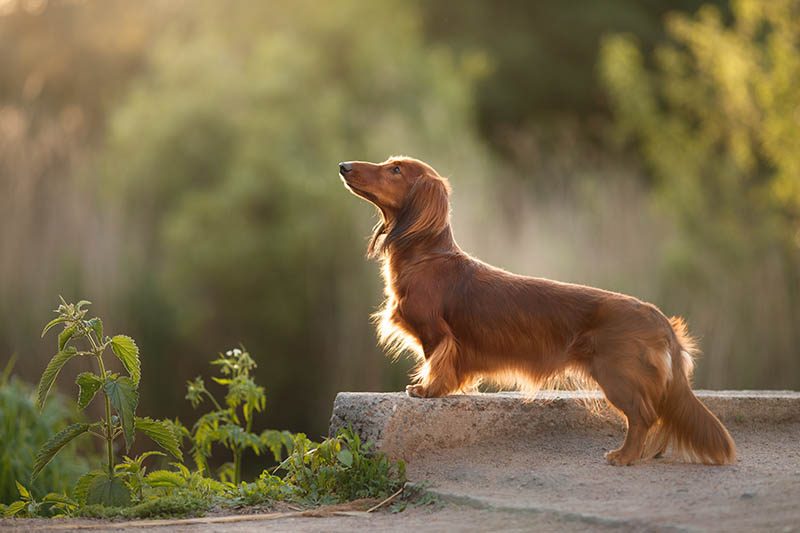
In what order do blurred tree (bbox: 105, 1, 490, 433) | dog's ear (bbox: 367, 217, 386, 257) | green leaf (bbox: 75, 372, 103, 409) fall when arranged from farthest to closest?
blurred tree (bbox: 105, 1, 490, 433), dog's ear (bbox: 367, 217, 386, 257), green leaf (bbox: 75, 372, 103, 409)

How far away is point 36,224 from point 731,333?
6.85 metres

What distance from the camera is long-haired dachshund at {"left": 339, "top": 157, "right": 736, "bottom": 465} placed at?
418 centimetres

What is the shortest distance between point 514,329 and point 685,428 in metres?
0.85

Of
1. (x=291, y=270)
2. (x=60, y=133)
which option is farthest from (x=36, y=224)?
Result: (x=291, y=270)

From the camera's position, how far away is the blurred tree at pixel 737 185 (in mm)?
9513

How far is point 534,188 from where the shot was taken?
12.8 meters

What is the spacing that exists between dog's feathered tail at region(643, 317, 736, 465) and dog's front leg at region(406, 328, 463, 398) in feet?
3.02

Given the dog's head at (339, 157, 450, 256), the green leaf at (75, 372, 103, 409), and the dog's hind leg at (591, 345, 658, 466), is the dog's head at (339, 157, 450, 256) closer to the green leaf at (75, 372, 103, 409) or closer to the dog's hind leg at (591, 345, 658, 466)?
the dog's hind leg at (591, 345, 658, 466)

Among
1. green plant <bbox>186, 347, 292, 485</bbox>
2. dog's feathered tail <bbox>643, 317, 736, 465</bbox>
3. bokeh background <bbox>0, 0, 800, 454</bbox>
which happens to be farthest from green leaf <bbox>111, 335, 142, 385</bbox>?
bokeh background <bbox>0, 0, 800, 454</bbox>

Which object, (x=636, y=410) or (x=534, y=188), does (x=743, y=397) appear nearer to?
(x=636, y=410)

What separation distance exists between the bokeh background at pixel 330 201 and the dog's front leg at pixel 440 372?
5.14 m

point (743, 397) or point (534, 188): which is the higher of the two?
point (534, 188)

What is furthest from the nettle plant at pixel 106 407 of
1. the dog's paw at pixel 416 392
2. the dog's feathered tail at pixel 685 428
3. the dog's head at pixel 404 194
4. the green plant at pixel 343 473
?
the dog's feathered tail at pixel 685 428

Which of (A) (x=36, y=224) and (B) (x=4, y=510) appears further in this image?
(A) (x=36, y=224)
